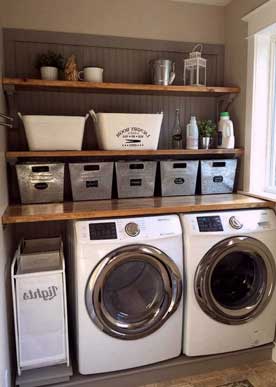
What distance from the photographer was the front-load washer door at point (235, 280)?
2027mm

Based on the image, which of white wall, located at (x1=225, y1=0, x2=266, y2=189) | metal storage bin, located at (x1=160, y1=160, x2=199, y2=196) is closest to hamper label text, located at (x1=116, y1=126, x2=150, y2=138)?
metal storage bin, located at (x1=160, y1=160, x2=199, y2=196)

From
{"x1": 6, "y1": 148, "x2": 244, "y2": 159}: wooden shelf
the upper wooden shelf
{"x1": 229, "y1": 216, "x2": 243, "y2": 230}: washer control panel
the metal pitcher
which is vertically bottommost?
{"x1": 229, "y1": 216, "x2": 243, "y2": 230}: washer control panel

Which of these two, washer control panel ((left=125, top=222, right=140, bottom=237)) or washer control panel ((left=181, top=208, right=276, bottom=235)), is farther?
washer control panel ((left=181, top=208, right=276, bottom=235))

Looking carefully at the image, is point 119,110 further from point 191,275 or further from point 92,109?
point 191,275

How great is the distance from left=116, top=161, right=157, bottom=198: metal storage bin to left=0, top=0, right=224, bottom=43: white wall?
96cm

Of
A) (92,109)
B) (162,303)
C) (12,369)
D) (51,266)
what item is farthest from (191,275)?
(92,109)

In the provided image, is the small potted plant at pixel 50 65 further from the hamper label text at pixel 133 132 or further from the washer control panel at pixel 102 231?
the washer control panel at pixel 102 231

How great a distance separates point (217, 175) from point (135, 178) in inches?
24.6

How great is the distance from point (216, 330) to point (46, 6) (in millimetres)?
2373

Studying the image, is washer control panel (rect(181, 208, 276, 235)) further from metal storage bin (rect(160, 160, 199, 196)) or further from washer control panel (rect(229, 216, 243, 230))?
metal storage bin (rect(160, 160, 199, 196))

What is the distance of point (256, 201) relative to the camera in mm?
2219

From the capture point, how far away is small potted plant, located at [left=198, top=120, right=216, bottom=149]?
98.3 inches

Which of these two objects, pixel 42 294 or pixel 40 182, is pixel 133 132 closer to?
pixel 40 182

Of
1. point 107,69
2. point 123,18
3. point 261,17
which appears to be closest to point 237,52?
point 261,17
